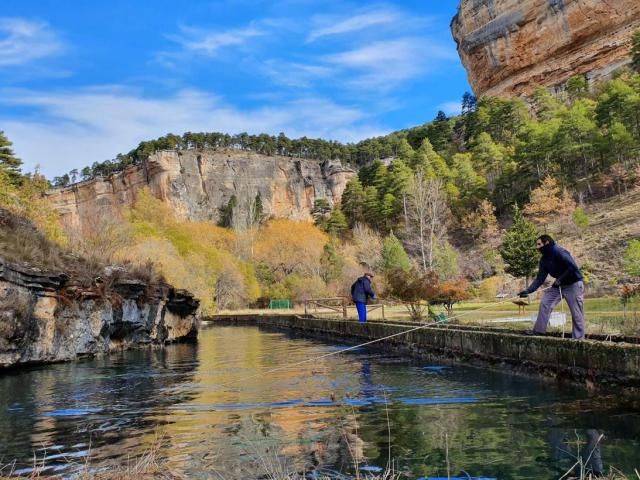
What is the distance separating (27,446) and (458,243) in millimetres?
72005

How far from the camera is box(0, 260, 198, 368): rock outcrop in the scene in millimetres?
17609

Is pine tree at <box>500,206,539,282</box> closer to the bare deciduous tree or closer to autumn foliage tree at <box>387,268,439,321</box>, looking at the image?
the bare deciduous tree

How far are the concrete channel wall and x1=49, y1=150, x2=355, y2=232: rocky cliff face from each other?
339 feet

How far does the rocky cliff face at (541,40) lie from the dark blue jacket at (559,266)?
342 ft

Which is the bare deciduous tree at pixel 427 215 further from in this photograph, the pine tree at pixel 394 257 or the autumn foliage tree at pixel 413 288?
the autumn foliage tree at pixel 413 288

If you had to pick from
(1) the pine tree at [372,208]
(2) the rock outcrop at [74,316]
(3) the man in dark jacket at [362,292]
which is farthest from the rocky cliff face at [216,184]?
(3) the man in dark jacket at [362,292]

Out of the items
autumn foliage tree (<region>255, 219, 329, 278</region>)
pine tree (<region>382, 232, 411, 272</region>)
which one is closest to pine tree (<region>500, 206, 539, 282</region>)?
pine tree (<region>382, 232, 411, 272</region>)

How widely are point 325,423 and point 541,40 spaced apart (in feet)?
383

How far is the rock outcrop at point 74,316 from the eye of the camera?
1761cm

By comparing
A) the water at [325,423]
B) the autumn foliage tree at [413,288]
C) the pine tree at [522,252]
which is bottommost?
the water at [325,423]

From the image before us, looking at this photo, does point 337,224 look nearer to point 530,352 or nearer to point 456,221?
point 456,221

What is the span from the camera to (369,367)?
14891mm

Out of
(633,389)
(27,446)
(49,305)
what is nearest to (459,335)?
(633,389)

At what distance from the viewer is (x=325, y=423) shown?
328 inches
